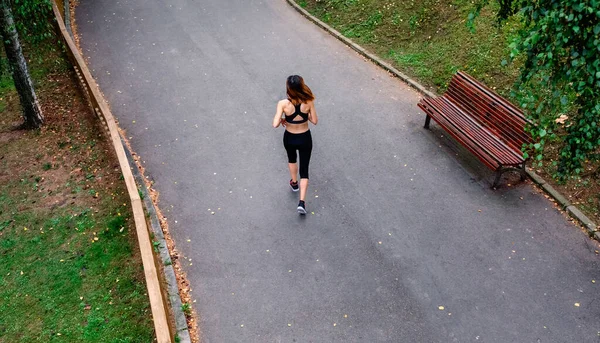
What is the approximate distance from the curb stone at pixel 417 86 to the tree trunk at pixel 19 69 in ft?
22.7

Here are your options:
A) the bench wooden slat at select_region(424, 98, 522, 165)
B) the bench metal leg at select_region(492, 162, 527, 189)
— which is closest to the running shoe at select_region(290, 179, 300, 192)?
the bench wooden slat at select_region(424, 98, 522, 165)

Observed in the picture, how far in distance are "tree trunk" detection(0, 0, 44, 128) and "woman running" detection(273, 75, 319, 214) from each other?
201 inches

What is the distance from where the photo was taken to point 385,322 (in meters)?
5.87

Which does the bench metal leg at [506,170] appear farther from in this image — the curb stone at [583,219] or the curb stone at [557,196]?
the curb stone at [583,219]

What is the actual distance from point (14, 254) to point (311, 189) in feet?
14.3

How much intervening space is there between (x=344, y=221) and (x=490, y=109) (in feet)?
10.3

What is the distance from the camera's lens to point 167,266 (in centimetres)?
658

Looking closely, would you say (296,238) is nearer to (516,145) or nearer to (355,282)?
(355,282)

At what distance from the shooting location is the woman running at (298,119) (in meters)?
6.46

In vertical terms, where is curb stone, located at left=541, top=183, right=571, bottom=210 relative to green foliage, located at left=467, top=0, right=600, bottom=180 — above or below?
below

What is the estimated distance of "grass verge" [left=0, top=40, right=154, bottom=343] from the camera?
595cm

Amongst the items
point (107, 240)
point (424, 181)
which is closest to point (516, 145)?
point (424, 181)

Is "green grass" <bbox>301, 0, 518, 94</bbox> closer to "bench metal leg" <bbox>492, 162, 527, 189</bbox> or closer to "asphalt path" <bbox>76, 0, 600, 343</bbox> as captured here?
"asphalt path" <bbox>76, 0, 600, 343</bbox>

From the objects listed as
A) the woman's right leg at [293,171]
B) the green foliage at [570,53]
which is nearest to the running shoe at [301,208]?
the woman's right leg at [293,171]
